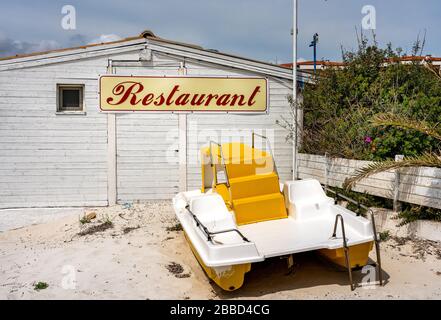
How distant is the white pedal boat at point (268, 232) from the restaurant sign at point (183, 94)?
9.20 feet

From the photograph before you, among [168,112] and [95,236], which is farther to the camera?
[168,112]

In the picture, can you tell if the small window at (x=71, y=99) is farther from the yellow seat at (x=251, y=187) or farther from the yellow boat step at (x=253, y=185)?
the yellow boat step at (x=253, y=185)

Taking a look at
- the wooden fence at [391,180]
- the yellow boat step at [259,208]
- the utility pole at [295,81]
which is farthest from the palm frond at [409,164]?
the utility pole at [295,81]

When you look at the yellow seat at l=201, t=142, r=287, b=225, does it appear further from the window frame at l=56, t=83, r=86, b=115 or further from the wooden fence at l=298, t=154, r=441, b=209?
the window frame at l=56, t=83, r=86, b=115

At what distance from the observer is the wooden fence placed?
234 inches

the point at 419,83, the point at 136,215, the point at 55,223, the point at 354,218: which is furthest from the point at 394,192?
the point at 55,223

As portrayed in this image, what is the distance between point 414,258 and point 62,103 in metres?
7.94

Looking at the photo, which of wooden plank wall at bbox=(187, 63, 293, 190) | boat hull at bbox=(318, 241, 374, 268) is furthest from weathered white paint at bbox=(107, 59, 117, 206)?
boat hull at bbox=(318, 241, 374, 268)

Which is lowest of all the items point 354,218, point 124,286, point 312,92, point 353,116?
point 124,286

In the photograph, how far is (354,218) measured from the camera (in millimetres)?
5230

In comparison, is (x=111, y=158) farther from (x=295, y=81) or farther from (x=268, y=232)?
(x=268, y=232)

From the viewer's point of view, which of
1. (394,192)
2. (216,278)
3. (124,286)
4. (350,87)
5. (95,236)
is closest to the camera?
(216,278)

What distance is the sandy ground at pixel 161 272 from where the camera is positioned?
4.76 meters

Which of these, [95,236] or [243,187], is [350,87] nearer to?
[243,187]
